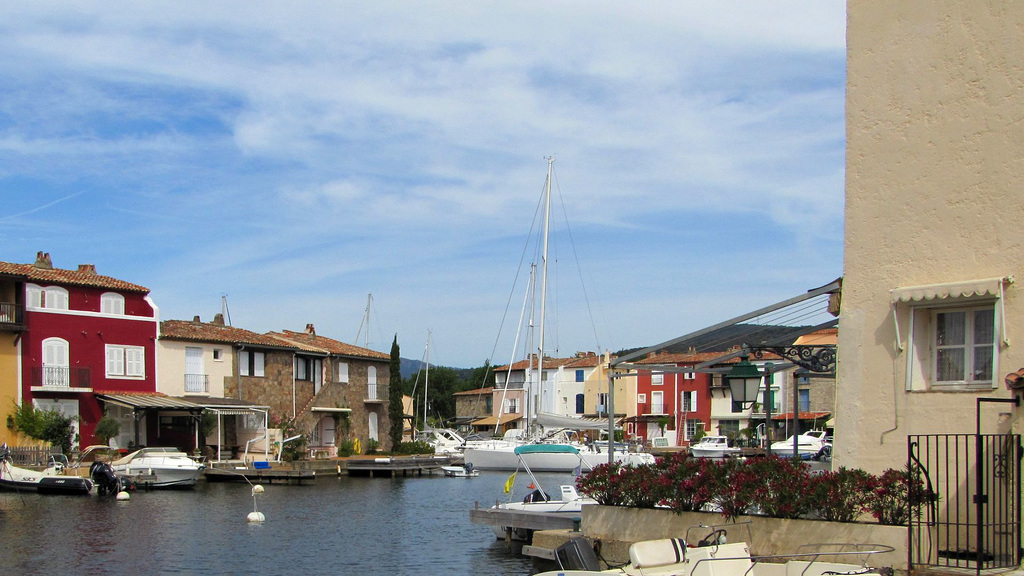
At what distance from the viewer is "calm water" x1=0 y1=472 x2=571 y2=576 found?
21.8 meters

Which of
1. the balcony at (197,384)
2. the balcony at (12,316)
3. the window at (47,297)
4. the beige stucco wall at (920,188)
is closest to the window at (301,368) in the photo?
the balcony at (197,384)

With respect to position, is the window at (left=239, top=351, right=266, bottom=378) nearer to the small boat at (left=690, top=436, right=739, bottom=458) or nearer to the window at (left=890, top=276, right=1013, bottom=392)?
the small boat at (left=690, top=436, right=739, bottom=458)

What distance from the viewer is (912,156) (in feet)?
40.8

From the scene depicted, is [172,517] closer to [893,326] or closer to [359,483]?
[359,483]

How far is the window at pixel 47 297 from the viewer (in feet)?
146

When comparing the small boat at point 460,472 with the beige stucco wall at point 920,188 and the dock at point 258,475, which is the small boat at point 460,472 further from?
the beige stucco wall at point 920,188

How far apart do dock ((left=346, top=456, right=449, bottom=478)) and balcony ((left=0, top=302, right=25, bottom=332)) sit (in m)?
17.0

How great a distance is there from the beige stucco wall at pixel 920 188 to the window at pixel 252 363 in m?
45.0

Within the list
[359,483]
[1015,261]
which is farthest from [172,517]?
[1015,261]

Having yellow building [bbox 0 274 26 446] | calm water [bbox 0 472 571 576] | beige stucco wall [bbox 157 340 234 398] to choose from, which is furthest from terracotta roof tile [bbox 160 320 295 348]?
calm water [bbox 0 472 571 576]

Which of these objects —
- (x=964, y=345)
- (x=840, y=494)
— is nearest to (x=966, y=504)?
(x=840, y=494)

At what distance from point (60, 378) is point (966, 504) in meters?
41.7

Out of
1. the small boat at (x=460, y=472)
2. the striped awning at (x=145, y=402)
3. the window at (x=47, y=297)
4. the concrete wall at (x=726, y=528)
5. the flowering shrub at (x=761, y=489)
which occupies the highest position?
the window at (x=47, y=297)

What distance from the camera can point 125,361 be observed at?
4822 cm
